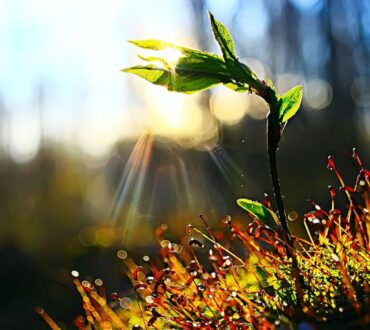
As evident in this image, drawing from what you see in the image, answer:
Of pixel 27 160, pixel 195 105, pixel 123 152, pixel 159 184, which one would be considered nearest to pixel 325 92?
pixel 195 105

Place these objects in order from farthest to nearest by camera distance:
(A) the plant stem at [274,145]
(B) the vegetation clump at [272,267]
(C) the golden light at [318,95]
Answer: (C) the golden light at [318,95], (A) the plant stem at [274,145], (B) the vegetation clump at [272,267]

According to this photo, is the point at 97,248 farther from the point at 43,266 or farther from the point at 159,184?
the point at 159,184

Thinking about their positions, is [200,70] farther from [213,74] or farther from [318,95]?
[318,95]

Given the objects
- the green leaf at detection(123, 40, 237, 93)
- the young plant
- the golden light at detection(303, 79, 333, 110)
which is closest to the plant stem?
the young plant

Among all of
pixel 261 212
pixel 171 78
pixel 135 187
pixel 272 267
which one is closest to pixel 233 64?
pixel 171 78

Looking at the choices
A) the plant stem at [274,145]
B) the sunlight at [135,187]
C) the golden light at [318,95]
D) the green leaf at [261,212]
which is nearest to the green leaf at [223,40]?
the plant stem at [274,145]

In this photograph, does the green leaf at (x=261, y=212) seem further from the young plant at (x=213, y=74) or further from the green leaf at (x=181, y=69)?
the green leaf at (x=181, y=69)

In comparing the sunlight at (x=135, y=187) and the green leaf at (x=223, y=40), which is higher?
the green leaf at (x=223, y=40)

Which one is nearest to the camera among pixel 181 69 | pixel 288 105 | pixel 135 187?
pixel 181 69

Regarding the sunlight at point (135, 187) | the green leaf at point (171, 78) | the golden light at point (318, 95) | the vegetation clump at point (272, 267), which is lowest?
the sunlight at point (135, 187)
